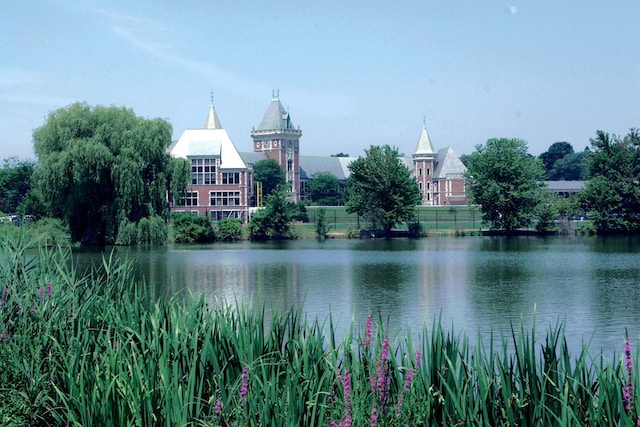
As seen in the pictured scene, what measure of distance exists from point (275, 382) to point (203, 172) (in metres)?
65.6

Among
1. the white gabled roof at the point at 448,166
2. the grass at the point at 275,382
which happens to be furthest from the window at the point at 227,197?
the grass at the point at 275,382

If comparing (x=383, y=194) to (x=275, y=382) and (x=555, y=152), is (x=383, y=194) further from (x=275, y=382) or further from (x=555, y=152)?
(x=555, y=152)

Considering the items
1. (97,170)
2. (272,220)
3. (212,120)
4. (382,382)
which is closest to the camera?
(382,382)

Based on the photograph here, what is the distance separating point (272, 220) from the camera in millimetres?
48188

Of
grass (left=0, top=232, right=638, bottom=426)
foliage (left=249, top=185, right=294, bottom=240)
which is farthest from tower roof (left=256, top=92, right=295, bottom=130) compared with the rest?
grass (left=0, top=232, right=638, bottom=426)

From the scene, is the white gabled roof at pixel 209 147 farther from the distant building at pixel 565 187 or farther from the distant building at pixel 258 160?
the distant building at pixel 565 187

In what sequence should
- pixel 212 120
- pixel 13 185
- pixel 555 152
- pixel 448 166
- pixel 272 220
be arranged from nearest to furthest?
1. pixel 272 220
2. pixel 13 185
3. pixel 212 120
4. pixel 448 166
5. pixel 555 152

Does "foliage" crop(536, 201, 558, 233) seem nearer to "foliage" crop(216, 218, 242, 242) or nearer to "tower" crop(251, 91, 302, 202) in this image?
"foliage" crop(216, 218, 242, 242)

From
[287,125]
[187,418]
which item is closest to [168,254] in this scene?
[187,418]

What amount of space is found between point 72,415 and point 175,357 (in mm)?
810

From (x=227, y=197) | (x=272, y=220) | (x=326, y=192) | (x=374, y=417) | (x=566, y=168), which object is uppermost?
(x=566, y=168)

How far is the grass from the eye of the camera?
5.54 metres

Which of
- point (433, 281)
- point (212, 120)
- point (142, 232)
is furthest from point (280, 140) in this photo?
point (433, 281)

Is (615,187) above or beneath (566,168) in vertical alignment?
beneath
